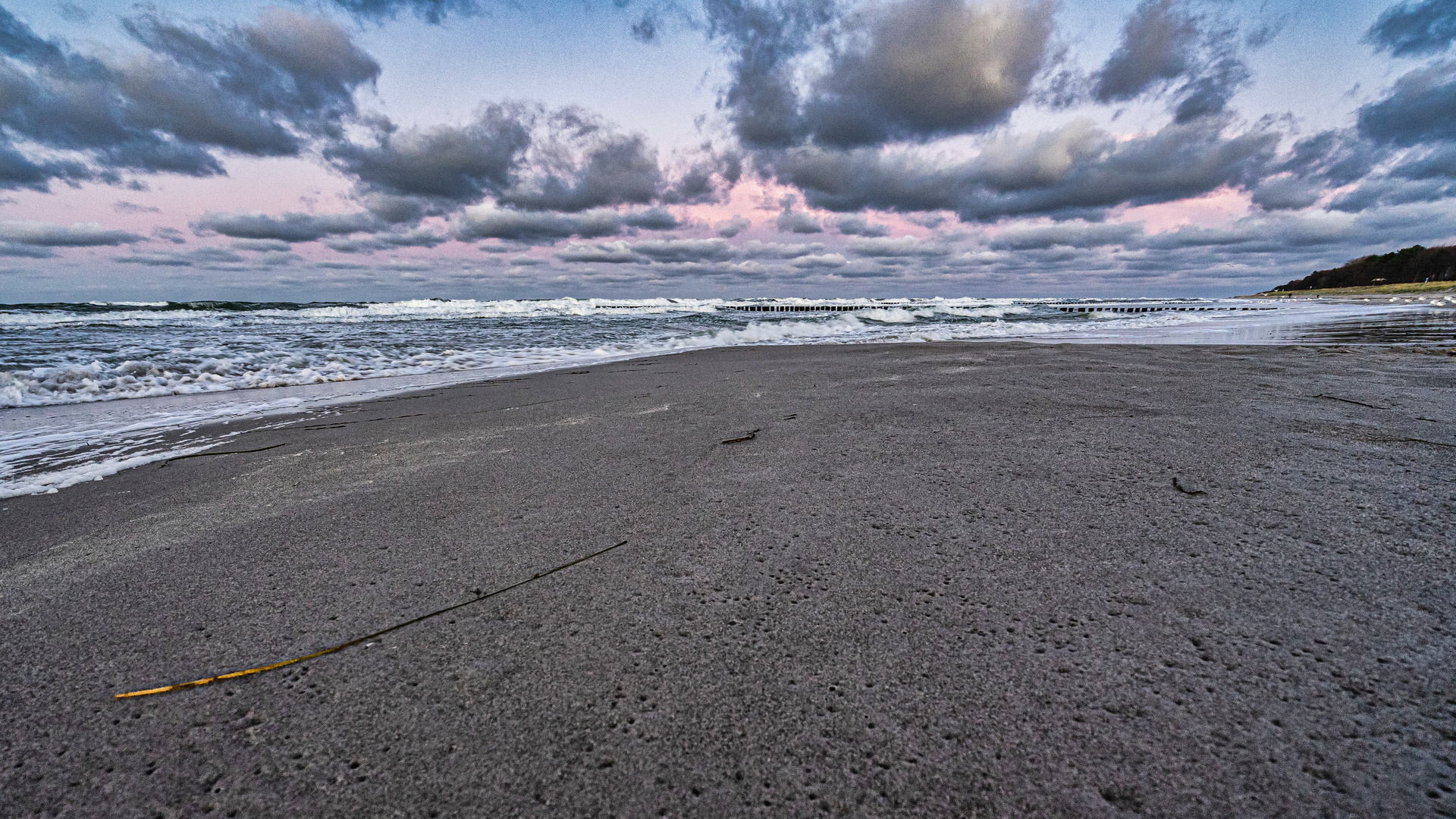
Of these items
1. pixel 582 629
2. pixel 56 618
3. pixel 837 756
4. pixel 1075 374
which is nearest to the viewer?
pixel 837 756

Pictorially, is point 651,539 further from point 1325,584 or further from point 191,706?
point 1325,584

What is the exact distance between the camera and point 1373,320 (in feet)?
43.5

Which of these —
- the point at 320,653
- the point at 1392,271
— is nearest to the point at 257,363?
the point at 320,653

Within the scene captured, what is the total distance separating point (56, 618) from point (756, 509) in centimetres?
184

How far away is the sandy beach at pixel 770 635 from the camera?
2.88 ft

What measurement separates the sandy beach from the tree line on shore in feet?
241

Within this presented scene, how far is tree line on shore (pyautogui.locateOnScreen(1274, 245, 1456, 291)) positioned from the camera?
5444 cm

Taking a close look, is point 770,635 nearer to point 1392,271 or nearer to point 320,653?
point 320,653

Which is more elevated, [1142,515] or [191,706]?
[1142,515]

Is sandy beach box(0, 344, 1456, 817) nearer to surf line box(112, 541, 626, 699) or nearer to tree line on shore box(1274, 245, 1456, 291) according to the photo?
surf line box(112, 541, 626, 699)

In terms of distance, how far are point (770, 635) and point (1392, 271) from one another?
92447 millimetres

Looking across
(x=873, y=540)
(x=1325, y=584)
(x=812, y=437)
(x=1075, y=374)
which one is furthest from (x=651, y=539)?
(x=1075, y=374)

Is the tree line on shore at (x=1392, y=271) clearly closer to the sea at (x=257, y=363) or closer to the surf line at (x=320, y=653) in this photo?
the sea at (x=257, y=363)

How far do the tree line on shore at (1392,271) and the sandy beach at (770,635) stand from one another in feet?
241
